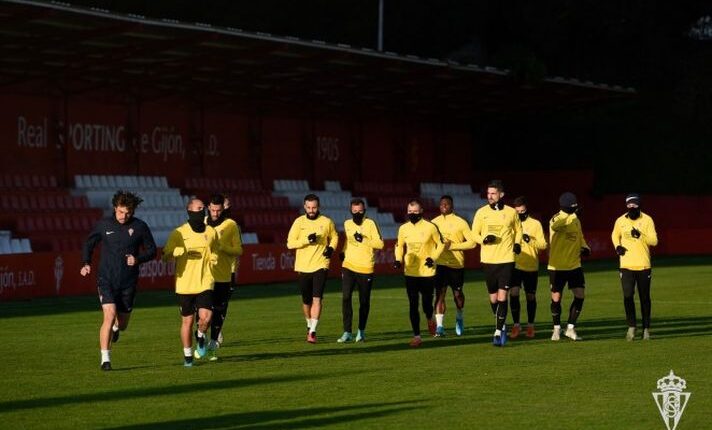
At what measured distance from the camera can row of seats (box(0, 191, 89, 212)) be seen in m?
41.5

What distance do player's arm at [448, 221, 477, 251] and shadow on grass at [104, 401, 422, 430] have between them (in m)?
7.34

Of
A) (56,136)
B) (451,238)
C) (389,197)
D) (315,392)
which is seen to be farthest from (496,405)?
(389,197)

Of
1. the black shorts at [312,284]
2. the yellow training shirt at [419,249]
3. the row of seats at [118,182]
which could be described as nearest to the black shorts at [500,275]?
the yellow training shirt at [419,249]

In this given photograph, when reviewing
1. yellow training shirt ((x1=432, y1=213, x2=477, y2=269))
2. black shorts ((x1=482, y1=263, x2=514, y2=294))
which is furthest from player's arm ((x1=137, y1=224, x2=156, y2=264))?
yellow training shirt ((x1=432, y1=213, x2=477, y2=269))

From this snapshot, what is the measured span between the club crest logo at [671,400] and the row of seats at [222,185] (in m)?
35.1

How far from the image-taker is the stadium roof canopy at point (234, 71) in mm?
36344

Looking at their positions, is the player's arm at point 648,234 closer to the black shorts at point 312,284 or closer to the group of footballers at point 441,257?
the group of footballers at point 441,257

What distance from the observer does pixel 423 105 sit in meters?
58.7

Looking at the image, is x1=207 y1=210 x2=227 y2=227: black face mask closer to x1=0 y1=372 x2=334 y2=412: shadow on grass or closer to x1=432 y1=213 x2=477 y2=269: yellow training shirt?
x1=0 y1=372 x2=334 y2=412: shadow on grass

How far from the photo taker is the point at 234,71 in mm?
46281

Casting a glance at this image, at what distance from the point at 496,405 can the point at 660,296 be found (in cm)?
2005

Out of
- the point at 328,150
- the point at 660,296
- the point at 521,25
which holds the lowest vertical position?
the point at 660,296

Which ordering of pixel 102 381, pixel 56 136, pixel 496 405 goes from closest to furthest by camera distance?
pixel 496 405, pixel 102 381, pixel 56 136

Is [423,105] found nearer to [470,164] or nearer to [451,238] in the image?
[470,164]
